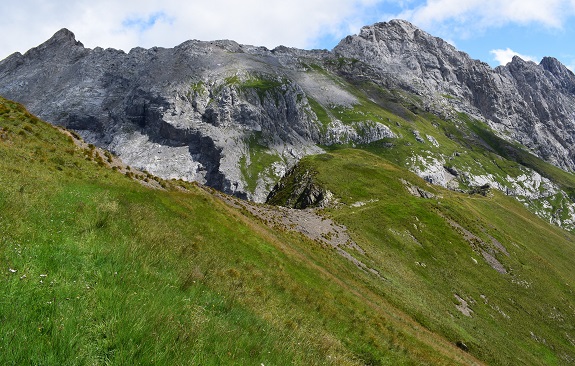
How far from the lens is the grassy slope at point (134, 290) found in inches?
227

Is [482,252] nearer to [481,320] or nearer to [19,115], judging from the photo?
[481,320]

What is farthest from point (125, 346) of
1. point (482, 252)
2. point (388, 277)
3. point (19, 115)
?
point (482, 252)

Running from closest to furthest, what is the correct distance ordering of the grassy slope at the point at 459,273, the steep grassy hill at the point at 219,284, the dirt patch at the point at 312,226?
the steep grassy hill at the point at 219,284 → the grassy slope at the point at 459,273 → the dirt patch at the point at 312,226

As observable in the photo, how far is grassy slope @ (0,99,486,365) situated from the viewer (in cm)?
576

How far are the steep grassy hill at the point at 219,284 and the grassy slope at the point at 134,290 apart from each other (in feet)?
0.16

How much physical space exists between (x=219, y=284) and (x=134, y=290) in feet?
15.7

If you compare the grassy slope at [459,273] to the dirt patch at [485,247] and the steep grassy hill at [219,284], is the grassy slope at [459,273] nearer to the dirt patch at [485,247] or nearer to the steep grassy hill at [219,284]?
the steep grassy hill at [219,284]

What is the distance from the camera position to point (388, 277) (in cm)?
4528

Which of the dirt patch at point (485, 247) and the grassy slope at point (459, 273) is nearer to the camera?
the grassy slope at point (459, 273)

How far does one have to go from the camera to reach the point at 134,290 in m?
7.67

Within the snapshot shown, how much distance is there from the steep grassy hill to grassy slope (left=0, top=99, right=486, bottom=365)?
48mm

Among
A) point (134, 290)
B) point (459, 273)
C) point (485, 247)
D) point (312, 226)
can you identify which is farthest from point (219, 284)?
point (485, 247)

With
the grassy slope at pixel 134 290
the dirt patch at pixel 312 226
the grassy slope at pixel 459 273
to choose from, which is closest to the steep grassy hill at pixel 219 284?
the grassy slope at pixel 134 290

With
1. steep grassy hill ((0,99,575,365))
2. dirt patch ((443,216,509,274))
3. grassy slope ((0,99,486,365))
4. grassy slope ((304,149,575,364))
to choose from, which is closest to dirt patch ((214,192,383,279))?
steep grassy hill ((0,99,575,365))
